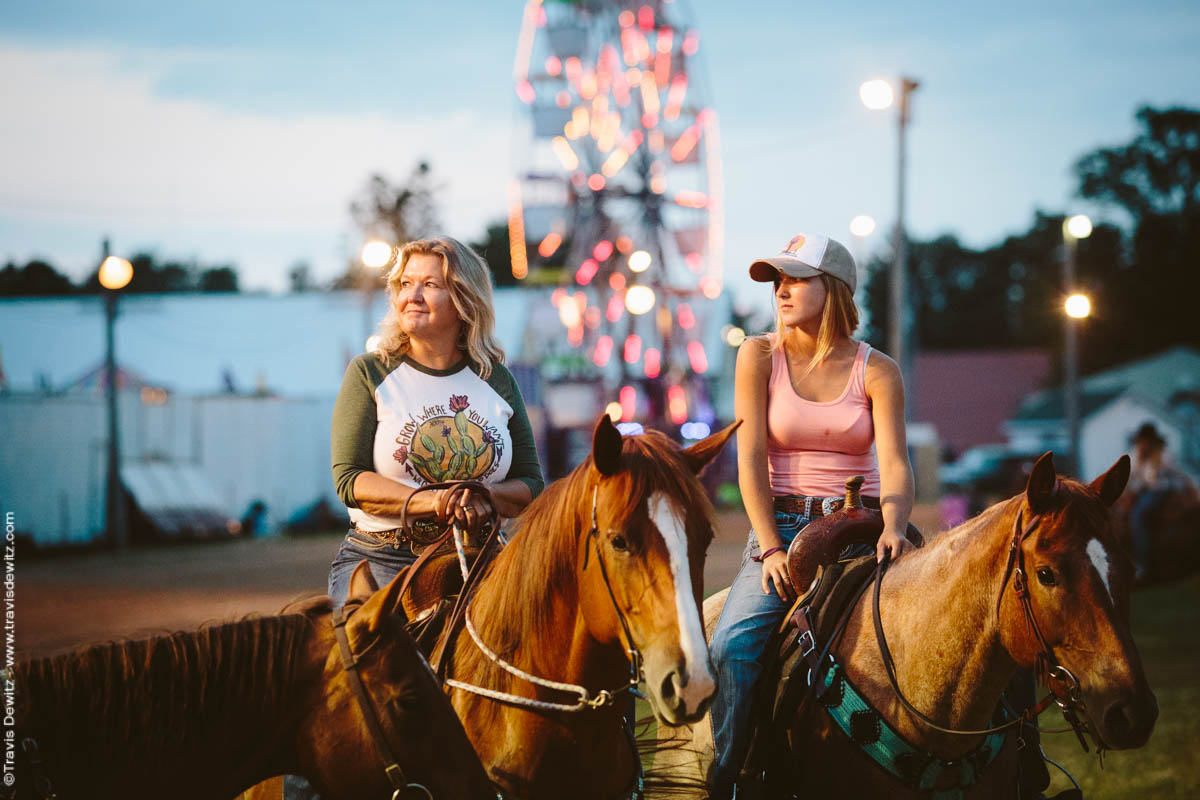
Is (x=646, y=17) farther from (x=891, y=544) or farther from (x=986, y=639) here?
(x=986, y=639)

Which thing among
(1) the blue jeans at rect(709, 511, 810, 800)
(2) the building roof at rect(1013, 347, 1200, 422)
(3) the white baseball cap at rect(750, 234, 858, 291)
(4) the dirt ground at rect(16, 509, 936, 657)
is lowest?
(4) the dirt ground at rect(16, 509, 936, 657)

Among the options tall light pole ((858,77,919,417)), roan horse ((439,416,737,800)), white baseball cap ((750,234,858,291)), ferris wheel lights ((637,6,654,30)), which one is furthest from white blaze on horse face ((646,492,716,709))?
ferris wheel lights ((637,6,654,30))

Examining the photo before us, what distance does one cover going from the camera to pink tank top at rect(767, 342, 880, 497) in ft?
12.5

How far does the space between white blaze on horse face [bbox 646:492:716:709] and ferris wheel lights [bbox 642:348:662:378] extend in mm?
29280

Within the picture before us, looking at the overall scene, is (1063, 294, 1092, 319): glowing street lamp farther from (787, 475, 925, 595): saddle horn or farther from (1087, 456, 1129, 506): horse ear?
(1087, 456, 1129, 506): horse ear

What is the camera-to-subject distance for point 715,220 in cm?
3170

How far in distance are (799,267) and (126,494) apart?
23944mm

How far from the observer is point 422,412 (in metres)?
3.57

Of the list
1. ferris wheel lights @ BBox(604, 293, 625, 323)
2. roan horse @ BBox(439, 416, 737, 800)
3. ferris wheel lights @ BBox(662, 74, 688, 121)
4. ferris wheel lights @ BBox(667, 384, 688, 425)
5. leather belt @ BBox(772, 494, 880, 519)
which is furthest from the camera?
ferris wheel lights @ BBox(604, 293, 625, 323)

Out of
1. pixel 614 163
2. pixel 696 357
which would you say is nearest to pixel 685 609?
pixel 614 163

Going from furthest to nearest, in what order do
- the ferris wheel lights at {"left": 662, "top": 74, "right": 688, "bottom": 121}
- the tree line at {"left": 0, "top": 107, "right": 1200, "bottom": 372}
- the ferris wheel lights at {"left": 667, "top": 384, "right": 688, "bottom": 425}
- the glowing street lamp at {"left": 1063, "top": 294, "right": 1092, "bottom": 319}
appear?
the tree line at {"left": 0, "top": 107, "right": 1200, "bottom": 372} → the ferris wheel lights at {"left": 662, "top": 74, "right": 688, "bottom": 121} → the ferris wheel lights at {"left": 667, "top": 384, "right": 688, "bottom": 425} → the glowing street lamp at {"left": 1063, "top": 294, "right": 1092, "bottom": 319}

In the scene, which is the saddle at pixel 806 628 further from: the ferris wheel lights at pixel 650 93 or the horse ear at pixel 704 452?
the ferris wheel lights at pixel 650 93

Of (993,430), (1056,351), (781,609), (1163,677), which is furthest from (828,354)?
(993,430)

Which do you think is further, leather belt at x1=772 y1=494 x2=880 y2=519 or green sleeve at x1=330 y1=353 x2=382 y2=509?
leather belt at x1=772 y1=494 x2=880 y2=519
